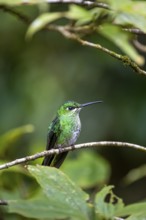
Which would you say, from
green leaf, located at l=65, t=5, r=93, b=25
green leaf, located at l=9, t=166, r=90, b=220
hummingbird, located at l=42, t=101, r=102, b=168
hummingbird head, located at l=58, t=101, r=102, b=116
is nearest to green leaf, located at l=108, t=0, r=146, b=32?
green leaf, located at l=65, t=5, r=93, b=25

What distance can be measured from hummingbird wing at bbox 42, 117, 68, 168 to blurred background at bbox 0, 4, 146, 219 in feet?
6.00

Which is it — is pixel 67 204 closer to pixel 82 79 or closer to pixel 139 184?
pixel 82 79

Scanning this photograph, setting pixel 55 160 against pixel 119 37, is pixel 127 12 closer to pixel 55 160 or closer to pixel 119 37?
pixel 119 37

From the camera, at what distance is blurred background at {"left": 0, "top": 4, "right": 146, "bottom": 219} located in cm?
500

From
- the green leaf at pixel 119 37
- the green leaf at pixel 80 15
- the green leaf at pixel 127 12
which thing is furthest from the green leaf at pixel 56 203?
the green leaf at pixel 119 37

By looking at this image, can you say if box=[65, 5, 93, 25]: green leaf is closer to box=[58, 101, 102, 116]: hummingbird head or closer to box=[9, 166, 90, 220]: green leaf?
box=[58, 101, 102, 116]: hummingbird head

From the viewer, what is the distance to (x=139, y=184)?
19.6ft

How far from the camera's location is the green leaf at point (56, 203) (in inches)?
37.5

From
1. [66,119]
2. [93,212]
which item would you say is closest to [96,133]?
[66,119]

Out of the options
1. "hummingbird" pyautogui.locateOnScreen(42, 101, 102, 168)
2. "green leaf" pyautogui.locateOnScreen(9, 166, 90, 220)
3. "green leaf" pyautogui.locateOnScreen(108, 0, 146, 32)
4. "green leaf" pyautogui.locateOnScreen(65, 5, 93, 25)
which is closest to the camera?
"green leaf" pyautogui.locateOnScreen(9, 166, 90, 220)

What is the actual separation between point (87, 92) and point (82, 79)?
139mm

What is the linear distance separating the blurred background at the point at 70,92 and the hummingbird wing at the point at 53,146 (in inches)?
72.0

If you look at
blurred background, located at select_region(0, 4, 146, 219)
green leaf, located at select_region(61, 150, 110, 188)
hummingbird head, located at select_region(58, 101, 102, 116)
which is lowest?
green leaf, located at select_region(61, 150, 110, 188)

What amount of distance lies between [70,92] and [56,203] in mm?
4307
